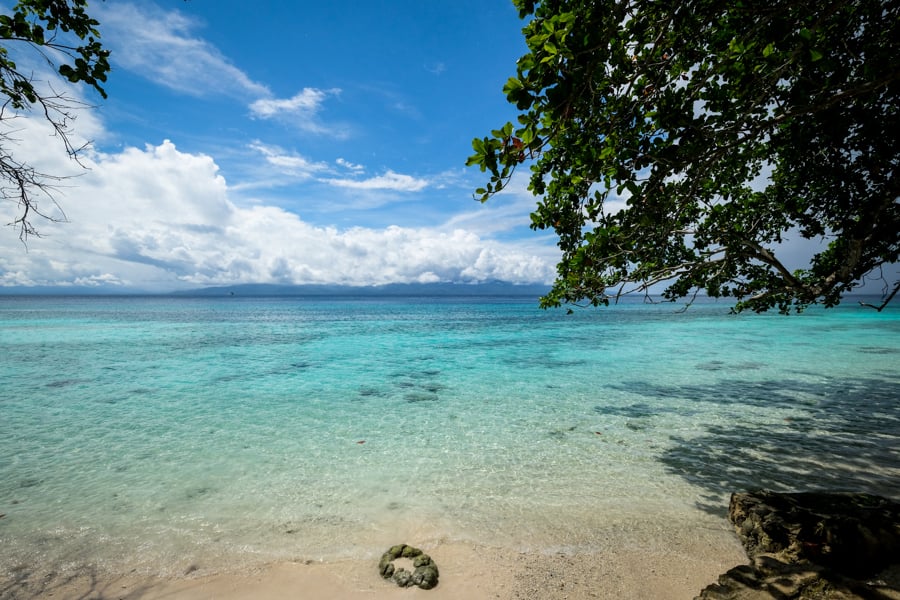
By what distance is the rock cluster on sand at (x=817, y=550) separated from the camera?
332cm

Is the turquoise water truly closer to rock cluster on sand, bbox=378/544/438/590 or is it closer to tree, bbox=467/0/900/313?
rock cluster on sand, bbox=378/544/438/590

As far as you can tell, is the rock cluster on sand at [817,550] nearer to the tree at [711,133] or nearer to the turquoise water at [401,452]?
the turquoise water at [401,452]

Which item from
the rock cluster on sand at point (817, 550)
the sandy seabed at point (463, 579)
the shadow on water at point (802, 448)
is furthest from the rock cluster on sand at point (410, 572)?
the shadow on water at point (802, 448)

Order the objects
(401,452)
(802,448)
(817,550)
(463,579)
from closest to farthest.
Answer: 1. (817,550)
2. (463,579)
3. (802,448)
4. (401,452)

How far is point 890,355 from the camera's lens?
20828 millimetres

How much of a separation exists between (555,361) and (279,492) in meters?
15.9

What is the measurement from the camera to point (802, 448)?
816 centimetres

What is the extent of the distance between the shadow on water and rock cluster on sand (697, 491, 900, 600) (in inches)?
52.5

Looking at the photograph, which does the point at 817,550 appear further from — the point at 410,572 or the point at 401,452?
the point at 401,452

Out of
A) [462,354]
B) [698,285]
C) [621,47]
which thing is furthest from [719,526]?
[462,354]

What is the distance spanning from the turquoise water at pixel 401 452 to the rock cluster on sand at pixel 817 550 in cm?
103

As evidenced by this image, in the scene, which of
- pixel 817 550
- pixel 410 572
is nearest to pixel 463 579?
pixel 410 572

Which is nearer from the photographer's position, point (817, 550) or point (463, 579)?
point (817, 550)

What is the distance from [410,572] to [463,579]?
0.65m
